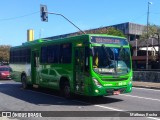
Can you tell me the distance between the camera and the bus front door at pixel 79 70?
14.3 meters

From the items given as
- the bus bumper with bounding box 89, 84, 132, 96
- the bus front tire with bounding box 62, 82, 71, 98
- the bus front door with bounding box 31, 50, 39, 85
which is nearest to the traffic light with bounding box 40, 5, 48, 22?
the bus front door with bounding box 31, 50, 39, 85

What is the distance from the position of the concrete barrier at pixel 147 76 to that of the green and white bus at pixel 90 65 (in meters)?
13.5

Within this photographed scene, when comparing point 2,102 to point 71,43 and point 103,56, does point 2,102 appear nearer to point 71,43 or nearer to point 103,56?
point 71,43

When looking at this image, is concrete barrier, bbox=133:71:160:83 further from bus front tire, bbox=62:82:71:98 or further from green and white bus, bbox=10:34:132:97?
bus front tire, bbox=62:82:71:98

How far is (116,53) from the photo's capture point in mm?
14477

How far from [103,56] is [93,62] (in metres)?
0.54

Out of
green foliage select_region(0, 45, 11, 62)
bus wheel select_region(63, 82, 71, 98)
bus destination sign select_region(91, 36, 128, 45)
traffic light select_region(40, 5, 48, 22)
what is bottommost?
bus wheel select_region(63, 82, 71, 98)

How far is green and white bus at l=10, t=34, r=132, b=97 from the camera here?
1380 cm

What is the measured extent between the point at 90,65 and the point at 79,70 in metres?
1.02

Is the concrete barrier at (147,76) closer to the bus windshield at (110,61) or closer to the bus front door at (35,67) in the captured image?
the bus front door at (35,67)

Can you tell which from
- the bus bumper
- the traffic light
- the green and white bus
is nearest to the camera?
the bus bumper

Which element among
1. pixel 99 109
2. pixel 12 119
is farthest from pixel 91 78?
pixel 12 119

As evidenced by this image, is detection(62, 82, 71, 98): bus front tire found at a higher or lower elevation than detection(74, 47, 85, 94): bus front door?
lower

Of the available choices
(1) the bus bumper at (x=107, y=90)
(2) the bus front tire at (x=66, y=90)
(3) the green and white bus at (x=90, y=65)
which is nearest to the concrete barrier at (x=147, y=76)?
(3) the green and white bus at (x=90, y=65)
